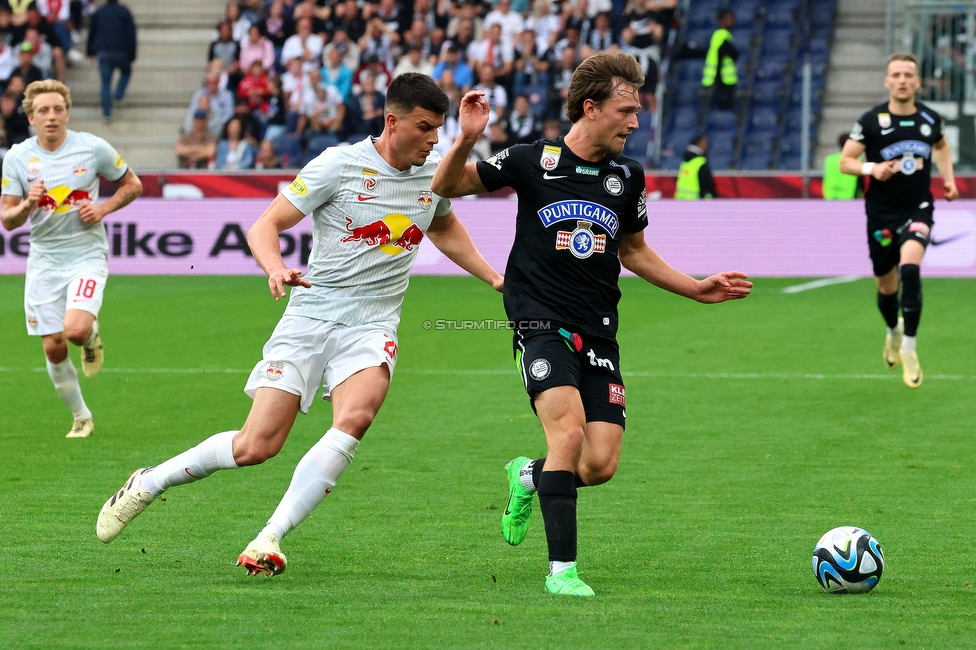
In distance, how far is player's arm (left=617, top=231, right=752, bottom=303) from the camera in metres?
5.83

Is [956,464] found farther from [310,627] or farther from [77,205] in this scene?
[77,205]

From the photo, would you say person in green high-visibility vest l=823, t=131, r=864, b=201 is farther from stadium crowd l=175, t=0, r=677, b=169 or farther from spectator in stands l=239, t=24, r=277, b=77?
spectator in stands l=239, t=24, r=277, b=77

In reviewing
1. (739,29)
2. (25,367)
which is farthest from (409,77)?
(739,29)

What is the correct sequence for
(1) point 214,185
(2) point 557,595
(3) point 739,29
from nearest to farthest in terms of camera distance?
(2) point 557,595 < (1) point 214,185 < (3) point 739,29

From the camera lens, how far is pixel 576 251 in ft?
18.3

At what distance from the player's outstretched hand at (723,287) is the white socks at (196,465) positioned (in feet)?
6.55

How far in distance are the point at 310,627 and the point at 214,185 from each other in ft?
56.6

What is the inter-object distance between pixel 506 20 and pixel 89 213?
16643 millimetres

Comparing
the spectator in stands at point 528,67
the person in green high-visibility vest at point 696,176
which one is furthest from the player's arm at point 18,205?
the spectator in stands at point 528,67

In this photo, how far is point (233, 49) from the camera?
1014 inches

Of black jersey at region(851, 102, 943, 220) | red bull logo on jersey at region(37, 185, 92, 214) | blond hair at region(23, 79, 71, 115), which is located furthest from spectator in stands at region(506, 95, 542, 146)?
blond hair at region(23, 79, 71, 115)

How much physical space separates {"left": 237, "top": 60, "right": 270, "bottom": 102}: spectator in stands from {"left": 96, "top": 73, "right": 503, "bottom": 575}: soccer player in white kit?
18907 mm

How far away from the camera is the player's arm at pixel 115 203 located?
896cm

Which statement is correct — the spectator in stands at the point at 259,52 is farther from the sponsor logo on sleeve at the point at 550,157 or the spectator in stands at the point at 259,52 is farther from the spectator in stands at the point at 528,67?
the sponsor logo on sleeve at the point at 550,157
